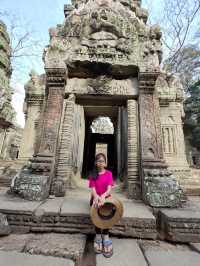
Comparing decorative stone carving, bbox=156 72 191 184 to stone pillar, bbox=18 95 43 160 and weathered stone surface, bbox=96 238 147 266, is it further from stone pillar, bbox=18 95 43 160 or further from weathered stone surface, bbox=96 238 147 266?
weathered stone surface, bbox=96 238 147 266

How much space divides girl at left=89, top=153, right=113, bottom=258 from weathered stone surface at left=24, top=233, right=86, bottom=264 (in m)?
0.22

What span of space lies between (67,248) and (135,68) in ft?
12.9

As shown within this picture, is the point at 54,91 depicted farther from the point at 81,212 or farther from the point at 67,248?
the point at 67,248

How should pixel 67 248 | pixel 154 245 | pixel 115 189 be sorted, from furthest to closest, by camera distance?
pixel 115 189 < pixel 154 245 < pixel 67 248

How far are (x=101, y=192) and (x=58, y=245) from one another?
2.67ft

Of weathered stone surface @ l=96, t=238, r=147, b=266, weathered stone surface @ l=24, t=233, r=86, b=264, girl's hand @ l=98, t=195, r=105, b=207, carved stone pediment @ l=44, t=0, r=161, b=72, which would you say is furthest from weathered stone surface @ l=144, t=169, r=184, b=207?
carved stone pediment @ l=44, t=0, r=161, b=72

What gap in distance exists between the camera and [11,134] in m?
19.7

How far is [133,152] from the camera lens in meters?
3.93

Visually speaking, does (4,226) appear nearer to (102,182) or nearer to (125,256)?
(102,182)

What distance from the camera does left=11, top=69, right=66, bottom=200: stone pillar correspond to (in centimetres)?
321

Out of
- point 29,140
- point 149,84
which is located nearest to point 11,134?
point 29,140

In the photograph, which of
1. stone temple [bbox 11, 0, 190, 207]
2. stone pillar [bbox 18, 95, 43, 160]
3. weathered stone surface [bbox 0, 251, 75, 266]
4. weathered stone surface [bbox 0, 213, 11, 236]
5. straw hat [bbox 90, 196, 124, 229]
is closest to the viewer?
weathered stone surface [bbox 0, 251, 75, 266]

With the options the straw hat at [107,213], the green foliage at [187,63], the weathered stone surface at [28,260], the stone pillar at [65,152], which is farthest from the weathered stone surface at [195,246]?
the green foliage at [187,63]

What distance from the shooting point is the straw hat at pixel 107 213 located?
2080mm
